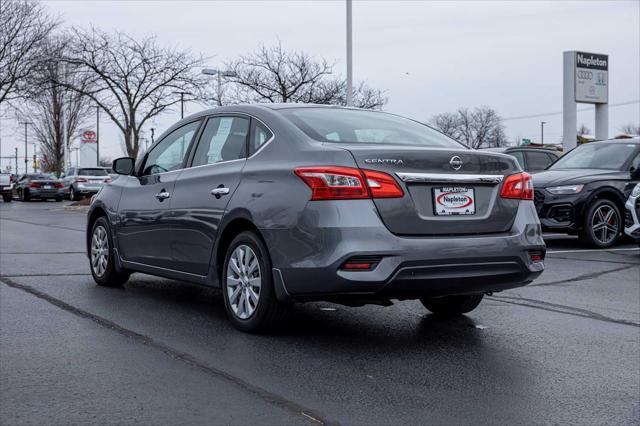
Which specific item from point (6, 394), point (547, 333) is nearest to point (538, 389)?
point (547, 333)

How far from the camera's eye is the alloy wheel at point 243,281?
5.44 metres

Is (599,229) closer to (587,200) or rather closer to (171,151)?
(587,200)

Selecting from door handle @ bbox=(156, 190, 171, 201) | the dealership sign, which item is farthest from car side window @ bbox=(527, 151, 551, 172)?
the dealership sign

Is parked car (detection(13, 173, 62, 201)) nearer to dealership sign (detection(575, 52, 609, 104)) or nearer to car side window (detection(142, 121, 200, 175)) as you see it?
dealership sign (detection(575, 52, 609, 104))

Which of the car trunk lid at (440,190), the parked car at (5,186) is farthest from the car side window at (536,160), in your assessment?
the parked car at (5,186)

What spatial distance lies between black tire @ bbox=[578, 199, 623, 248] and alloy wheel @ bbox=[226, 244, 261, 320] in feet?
24.6

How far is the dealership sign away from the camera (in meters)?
27.7

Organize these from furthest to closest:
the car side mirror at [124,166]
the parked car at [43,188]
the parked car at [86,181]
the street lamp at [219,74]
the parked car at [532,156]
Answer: the parked car at [43,188]
the parked car at [86,181]
the street lamp at [219,74]
the parked car at [532,156]
the car side mirror at [124,166]

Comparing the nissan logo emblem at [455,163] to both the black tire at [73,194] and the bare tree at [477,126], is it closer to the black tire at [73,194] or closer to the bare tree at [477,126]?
the black tire at [73,194]

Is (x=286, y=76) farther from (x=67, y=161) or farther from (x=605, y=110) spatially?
(x=67, y=161)

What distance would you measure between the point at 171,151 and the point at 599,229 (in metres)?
7.34

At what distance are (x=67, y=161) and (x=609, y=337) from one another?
180 feet

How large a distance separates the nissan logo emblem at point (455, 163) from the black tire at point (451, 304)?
4.63ft

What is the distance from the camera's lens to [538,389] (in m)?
4.28
